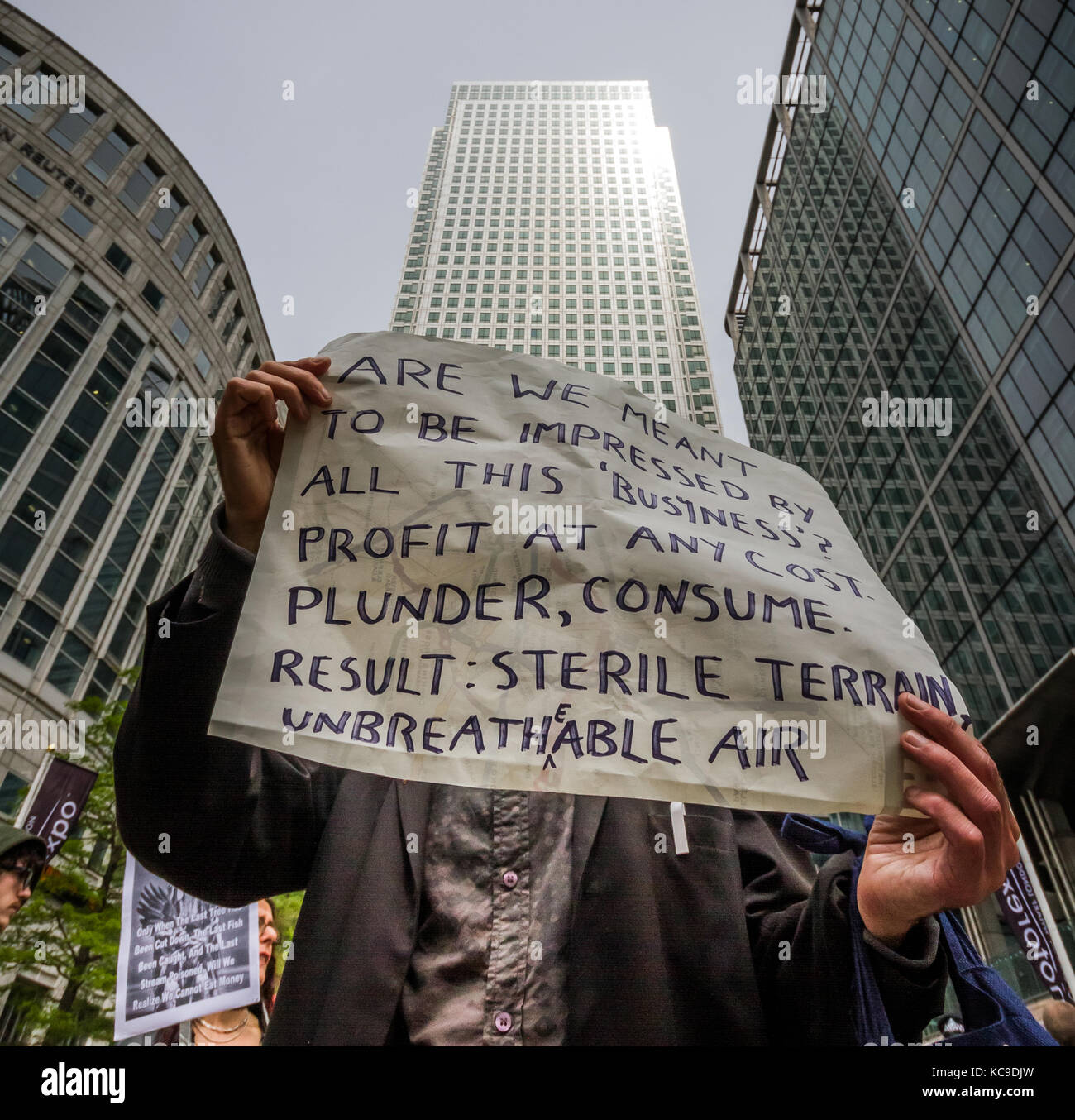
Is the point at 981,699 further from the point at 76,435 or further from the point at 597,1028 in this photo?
the point at 76,435

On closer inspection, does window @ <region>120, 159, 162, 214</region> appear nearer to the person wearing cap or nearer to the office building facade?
the office building facade

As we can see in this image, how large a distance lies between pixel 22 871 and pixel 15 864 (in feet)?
0.63

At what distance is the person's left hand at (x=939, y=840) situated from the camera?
4.44 ft

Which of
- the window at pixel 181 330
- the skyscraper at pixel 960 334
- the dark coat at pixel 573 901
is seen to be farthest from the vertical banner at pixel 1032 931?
the window at pixel 181 330

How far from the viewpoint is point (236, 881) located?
1.95 metres

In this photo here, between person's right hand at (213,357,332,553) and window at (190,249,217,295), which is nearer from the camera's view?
person's right hand at (213,357,332,553)

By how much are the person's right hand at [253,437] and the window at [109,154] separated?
36.0 meters

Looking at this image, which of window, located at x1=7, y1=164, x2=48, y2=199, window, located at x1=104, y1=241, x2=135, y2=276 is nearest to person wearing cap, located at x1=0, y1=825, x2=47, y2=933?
window, located at x1=7, y1=164, x2=48, y2=199

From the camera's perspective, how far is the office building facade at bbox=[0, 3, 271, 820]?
2330 centimetres

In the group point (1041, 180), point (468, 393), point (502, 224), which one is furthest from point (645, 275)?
point (468, 393)

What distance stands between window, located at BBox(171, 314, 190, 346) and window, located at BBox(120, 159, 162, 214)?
4.66 metres

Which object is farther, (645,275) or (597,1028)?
(645,275)
